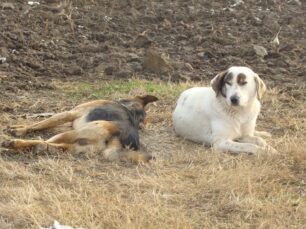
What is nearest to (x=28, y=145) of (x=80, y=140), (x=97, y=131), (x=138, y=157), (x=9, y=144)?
(x=9, y=144)

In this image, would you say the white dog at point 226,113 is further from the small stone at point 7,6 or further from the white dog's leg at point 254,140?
the small stone at point 7,6

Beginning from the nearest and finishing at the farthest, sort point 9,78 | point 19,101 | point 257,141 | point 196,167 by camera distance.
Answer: point 196,167
point 257,141
point 19,101
point 9,78

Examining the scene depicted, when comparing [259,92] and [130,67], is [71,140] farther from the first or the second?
[130,67]

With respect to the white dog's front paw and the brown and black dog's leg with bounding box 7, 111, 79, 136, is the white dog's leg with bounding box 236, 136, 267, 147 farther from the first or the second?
the brown and black dog's leg with bounding box 7, 111, 79, 136

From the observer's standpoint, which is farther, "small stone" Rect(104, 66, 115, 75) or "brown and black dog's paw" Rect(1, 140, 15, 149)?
"small stone" Rect(104, 66, 115, 75)

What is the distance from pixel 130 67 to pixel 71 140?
3.53 m

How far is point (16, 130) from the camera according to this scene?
6.96 metres

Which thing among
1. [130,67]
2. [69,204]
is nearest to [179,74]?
[130,67]

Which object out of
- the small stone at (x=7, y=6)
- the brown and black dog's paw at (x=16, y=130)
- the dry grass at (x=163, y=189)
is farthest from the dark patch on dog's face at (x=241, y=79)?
the small stone at (x=7, y=6)

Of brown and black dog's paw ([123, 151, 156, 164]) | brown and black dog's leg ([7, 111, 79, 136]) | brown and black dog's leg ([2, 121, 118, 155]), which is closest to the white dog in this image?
brown and black dog's paw ([123, 151, 156, 164])

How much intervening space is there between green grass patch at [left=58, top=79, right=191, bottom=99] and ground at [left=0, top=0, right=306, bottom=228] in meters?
0.03

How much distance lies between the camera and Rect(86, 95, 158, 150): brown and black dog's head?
664 cm

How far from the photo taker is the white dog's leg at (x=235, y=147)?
6.70 meters

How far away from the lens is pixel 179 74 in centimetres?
970
